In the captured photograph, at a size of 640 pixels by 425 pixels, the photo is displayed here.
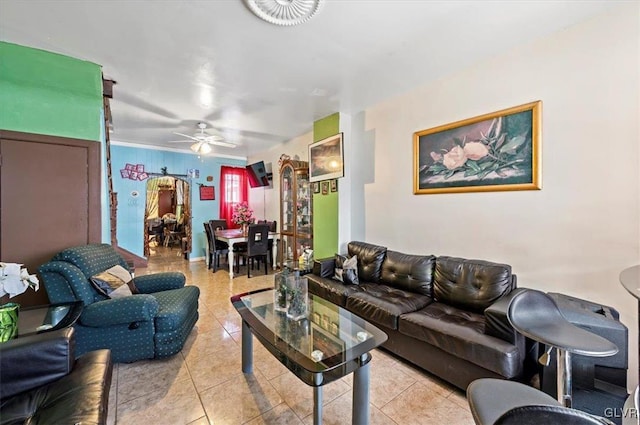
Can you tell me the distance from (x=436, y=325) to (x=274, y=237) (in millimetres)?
4055

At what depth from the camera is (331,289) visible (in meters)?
2.94

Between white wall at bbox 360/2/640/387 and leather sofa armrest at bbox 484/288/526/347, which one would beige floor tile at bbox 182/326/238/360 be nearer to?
leather sofa armrest at bbox 484/288/526/347

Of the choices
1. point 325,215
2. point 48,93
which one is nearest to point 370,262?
point 325,215

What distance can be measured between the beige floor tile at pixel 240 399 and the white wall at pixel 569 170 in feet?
7.26

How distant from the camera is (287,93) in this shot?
3.29m

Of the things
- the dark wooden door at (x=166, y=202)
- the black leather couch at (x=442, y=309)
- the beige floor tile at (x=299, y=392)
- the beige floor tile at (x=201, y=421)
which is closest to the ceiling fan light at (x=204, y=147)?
the black leather couch at (x=442, y=309)

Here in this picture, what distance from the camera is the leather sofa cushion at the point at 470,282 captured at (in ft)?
7.18

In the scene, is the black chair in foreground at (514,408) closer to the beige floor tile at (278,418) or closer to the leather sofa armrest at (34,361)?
the beige floor tile at (278,418)

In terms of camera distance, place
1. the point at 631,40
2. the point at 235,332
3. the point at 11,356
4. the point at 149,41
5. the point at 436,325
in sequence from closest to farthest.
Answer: the point at 11,356
the point at 631,40
the point at 436,325
the point at 149,41
the point at 235,332

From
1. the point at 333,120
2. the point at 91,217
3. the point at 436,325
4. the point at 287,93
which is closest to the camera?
the point at 436,325

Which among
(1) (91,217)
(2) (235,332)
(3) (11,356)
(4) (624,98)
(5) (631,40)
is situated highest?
(5) (631,40)

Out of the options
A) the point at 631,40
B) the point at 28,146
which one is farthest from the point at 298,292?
the point at 631,40

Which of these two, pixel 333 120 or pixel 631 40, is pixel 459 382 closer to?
pixel 631 40

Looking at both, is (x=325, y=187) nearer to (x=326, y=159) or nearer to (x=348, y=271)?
(x=326, y=159)
